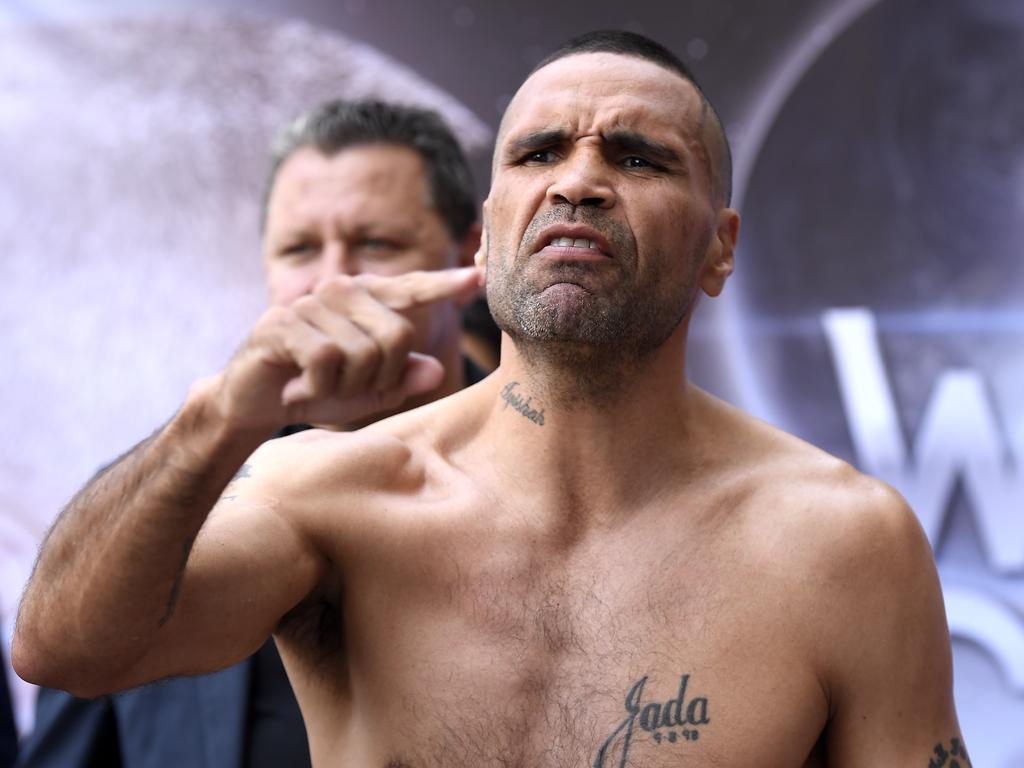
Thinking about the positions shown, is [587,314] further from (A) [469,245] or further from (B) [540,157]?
(A) [469,245]

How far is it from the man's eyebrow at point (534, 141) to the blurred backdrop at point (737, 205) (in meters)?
1.40

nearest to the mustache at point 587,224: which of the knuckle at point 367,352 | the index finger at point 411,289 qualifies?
the index finger at point 411,289

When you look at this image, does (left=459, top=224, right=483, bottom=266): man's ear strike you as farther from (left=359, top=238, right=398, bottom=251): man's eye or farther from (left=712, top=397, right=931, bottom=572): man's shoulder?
(left=712, top=397, right=931, bottom=572): man's shoulder

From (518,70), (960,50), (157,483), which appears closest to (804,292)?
(960,50)

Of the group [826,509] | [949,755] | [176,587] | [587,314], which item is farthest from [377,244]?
[949,755]

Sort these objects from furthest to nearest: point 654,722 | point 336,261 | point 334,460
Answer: point 336,261 → point 334,460 → point 654,722

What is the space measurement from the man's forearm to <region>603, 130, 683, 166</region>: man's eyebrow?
78cm

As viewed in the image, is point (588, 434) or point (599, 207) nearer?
point (599, 207)

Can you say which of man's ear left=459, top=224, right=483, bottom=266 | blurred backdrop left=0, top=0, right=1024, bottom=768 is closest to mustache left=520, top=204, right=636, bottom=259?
man's ear left=459, top=224, right=483, bottom=266

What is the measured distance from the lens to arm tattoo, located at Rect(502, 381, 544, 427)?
2051mm

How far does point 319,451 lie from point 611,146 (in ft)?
2.08

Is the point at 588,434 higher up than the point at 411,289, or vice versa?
the point at 588,434

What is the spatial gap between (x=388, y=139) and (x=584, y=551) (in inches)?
50.3

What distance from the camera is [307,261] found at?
2734 millimetres
